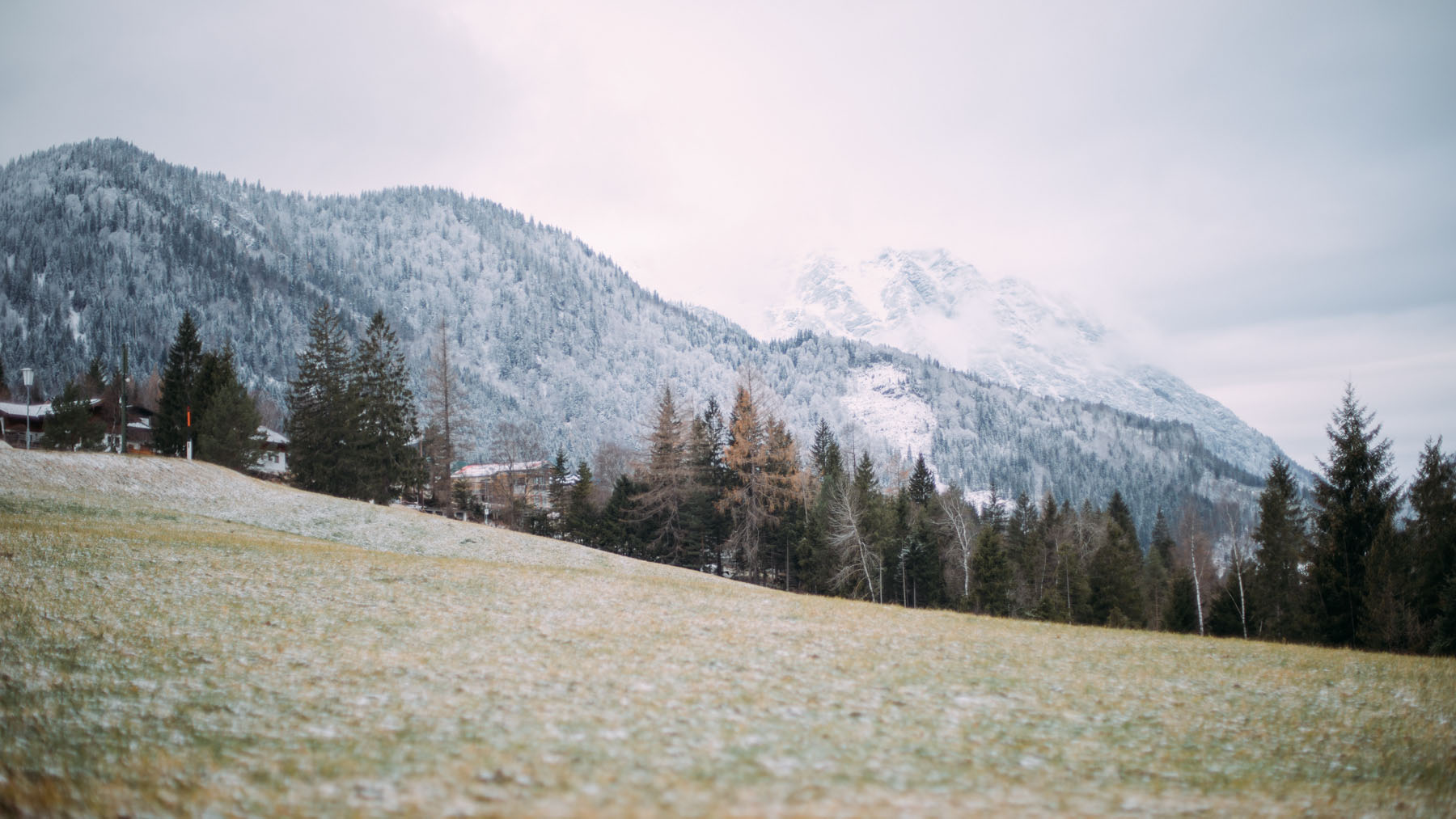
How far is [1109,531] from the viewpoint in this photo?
55.8 metres

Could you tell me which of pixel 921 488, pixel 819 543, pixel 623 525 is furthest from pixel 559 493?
pixel 921 488

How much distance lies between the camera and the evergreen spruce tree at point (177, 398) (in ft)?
218

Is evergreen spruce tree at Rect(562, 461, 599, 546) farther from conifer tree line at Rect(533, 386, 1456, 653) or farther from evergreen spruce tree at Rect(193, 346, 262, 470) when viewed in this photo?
evergreen spruce tree at Rect(193, 346, 262, 470)

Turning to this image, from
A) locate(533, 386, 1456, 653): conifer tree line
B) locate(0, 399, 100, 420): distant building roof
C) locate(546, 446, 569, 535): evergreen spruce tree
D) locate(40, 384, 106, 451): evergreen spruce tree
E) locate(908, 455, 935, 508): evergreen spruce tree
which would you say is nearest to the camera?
locate(533, 386, 1456, 653): conifer tree line

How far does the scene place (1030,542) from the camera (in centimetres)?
6091

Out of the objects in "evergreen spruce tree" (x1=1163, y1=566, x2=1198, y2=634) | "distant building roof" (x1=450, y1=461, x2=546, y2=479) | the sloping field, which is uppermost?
"distant building roof" (x1=450, y1=461, x2=546, y2=479)

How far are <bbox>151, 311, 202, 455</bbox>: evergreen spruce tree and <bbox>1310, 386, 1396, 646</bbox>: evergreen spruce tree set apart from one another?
276 ft

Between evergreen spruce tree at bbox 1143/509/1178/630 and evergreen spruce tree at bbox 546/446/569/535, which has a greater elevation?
evergreen spruce tree at bbox 546/446/569/535

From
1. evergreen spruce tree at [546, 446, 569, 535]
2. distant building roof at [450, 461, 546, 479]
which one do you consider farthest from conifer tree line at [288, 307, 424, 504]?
evergreen spruce tree at [546, 446, 569, 535]

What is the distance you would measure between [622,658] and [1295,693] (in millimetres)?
11697

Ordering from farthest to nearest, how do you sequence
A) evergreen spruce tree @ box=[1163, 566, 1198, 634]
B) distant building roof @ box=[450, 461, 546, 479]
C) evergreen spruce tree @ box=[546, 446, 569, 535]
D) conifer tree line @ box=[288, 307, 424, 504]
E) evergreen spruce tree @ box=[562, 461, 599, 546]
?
distant building roof @ box=[450, 461, 546, 479] < evergreen spruce tree @ box=[546, 446, 569, 535] < evergreen spruce tree @ box=[562, 461, 599, 546] < conifer tree line @ box=[288, 307, 424, 504] < evergreen spruce tree @ box=[1163, 566, 1198, 634]

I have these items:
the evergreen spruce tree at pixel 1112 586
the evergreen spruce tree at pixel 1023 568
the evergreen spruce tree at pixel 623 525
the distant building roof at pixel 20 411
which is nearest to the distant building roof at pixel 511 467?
the evergreen spruce tree at pixel 623 525

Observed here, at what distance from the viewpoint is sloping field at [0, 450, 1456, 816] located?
20.4 feet

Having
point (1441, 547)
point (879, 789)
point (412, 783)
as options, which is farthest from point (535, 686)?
point (1441, 547)
